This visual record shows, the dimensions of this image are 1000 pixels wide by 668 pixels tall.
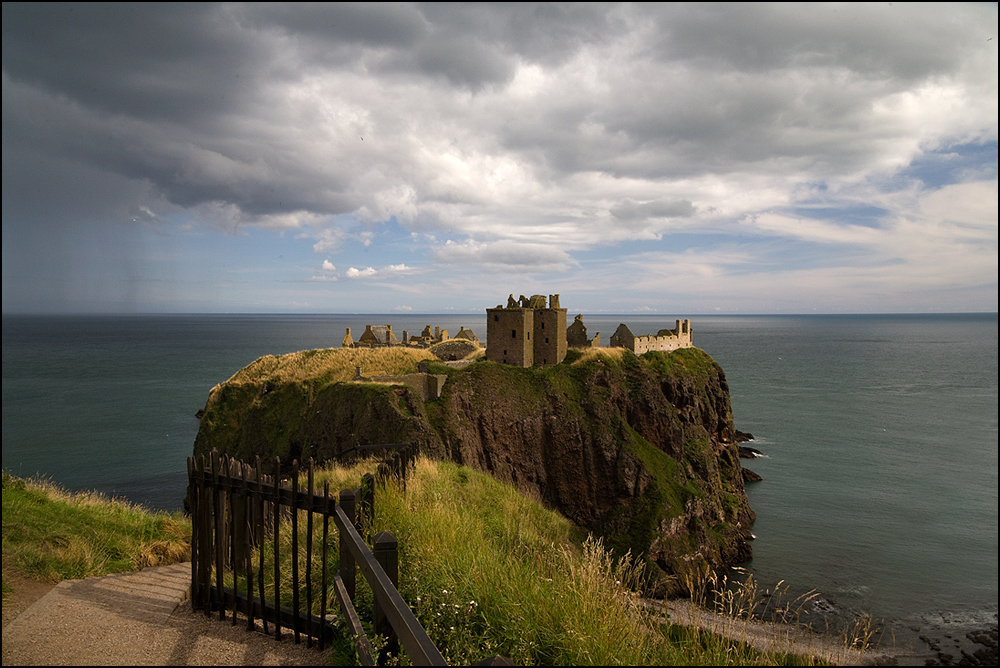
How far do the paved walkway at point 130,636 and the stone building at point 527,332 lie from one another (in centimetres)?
3945

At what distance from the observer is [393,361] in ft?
141

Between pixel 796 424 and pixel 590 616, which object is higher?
pixel 590 616

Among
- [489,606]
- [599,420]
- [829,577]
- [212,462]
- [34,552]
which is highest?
[212,462]

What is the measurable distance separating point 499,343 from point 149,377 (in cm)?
10280

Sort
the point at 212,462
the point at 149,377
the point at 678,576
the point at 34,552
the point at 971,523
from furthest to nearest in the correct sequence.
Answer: the point at 149,377 → the point at 971,523 → the point at 678,576 → the point at 34,552 → the point at 212,462

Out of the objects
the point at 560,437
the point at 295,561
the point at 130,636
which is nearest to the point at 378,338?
the point at 560,437

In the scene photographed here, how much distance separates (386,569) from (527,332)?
4181cm

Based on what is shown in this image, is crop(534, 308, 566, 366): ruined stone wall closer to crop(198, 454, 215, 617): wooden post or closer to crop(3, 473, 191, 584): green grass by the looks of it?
crop(3, 473, 191, 584): green grass

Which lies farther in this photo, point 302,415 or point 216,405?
point 216,405

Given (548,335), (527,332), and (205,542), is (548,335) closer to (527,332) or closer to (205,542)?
(527,332)

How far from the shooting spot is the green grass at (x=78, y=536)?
861cm

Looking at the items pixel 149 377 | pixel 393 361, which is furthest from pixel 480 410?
pixel 149 377

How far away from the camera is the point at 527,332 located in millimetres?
46844

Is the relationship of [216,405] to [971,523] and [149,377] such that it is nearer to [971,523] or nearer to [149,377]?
[971,523]
